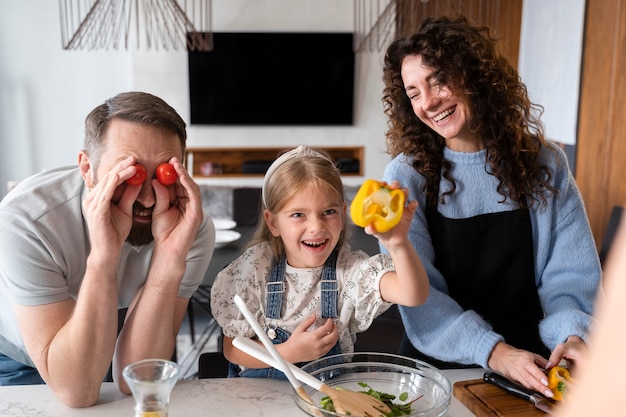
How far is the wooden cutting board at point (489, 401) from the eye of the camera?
1.17 m

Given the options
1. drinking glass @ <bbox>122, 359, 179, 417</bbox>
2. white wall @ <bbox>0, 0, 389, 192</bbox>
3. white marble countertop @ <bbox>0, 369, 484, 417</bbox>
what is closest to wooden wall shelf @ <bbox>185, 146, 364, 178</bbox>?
white wall @ <bbox>0, 0, 389, 192</bbox>

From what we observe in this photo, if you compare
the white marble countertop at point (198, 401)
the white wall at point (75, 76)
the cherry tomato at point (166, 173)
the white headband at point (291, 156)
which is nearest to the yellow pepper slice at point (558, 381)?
the white marble countertop at point (198, 401)

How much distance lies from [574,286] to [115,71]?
16.9 feet

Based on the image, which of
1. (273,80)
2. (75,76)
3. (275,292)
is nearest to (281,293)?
(275,292)

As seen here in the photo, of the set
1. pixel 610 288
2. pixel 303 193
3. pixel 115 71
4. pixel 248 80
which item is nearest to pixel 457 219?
pixel 303 193

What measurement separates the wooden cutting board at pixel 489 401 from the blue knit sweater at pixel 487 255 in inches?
6.3

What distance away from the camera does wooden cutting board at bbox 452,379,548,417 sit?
1172 mm

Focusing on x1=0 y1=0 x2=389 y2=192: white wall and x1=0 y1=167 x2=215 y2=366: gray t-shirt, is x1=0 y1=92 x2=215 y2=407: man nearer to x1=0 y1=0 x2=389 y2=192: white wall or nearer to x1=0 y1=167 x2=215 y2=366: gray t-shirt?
x1=0 y1=167 x2=215 y2=366: gray t-shirt

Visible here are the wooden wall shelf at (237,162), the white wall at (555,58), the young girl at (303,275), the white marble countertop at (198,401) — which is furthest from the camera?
the wooden wall shelf at (237,162)

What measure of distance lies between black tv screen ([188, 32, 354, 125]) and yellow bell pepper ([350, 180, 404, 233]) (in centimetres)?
476

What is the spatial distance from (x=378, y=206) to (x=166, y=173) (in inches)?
18.5

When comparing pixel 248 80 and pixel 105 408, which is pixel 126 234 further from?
pixel 248 80

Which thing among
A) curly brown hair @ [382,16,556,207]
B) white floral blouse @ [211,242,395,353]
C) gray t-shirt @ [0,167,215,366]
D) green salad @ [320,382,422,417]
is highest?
curly brown hair @ [382,16,556,207]

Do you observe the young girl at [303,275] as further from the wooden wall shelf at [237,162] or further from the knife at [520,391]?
the wooden wall shelf at [237,162]
